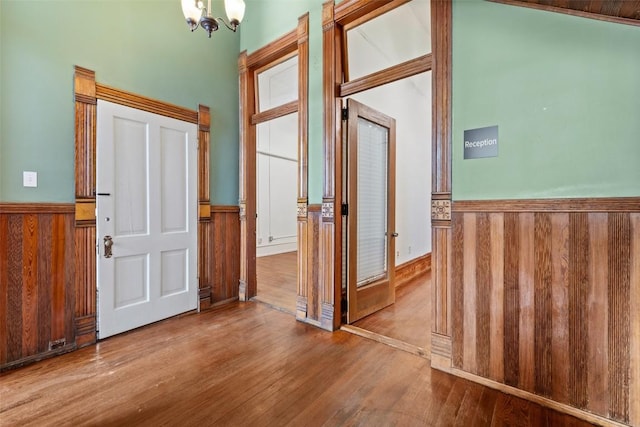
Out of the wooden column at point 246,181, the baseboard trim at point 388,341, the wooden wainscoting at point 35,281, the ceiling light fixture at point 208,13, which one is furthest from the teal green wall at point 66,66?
the baseboard trim at point 388,341

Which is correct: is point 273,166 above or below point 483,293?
above

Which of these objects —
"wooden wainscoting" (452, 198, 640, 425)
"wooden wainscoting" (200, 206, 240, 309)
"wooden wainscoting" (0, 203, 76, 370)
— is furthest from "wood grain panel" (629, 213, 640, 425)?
"wooden wainscoting" (0, 203, 76, 370)

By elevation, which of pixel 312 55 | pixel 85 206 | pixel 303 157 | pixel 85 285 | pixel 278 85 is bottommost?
pixel 85 285

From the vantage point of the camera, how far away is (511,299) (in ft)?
6.13

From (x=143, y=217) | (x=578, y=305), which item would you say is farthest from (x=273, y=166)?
Result: (x=578, y=305)

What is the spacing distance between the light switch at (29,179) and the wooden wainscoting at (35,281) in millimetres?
161

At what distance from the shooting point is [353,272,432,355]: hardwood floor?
8.63 ft

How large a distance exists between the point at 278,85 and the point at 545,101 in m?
4.25

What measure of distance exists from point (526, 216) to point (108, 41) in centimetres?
361

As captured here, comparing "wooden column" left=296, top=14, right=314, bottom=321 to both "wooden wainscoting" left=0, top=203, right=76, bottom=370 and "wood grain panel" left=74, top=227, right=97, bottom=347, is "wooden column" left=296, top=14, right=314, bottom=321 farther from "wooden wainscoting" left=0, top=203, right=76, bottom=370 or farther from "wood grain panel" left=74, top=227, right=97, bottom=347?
"wooden wainscoting" left=0, top=203, right=76, bottom=370

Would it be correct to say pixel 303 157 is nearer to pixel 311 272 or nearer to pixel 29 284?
pixel 311 272

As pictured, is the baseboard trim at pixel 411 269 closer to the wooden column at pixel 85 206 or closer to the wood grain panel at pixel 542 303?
the wood grain panel at pixel 542 303

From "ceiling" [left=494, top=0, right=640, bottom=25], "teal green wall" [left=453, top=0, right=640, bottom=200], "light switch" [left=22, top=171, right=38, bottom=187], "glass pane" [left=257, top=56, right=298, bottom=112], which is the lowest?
"light switch" [left=22, top=171, right=38, bottom=187]

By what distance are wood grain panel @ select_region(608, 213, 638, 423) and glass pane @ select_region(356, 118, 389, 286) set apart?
1963 mm
